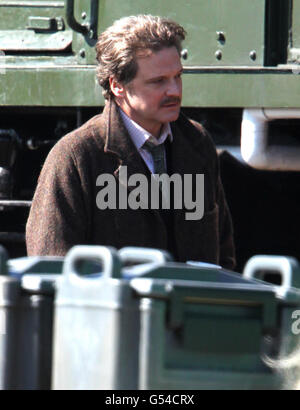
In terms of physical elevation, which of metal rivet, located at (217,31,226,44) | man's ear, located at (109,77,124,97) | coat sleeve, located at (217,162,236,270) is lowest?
coat sleeve, located at (217,162,236,270)

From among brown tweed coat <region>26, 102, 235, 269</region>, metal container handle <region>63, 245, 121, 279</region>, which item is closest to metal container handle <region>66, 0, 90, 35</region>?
brown tweed coat <region>26, 102, 235, 269</region>

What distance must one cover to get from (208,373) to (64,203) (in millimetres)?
1295

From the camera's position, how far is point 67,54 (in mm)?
4754

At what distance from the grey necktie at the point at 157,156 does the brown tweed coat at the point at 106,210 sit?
0.12ft

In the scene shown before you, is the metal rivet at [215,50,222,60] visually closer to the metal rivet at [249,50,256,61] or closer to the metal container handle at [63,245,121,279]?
the metal rivet at [249,50,256,61]

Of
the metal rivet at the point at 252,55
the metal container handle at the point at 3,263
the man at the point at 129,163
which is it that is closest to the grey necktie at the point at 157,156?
the man at the point at 129,163

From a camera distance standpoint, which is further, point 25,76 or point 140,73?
point 25,76

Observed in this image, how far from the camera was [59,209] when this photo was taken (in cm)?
344

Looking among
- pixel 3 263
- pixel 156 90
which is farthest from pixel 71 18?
pixel 3 263

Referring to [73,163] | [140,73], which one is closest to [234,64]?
[140,73]

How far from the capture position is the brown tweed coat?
3.46m

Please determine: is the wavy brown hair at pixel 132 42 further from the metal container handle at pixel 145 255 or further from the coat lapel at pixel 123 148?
the metal container handle at pixel 145 255

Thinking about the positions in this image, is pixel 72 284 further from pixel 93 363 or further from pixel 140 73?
pixel 140 73

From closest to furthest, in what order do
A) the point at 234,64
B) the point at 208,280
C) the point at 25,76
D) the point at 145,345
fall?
the point at 145,345 < the point at 208,280 < the point at 234,64 < the point at 25,76
